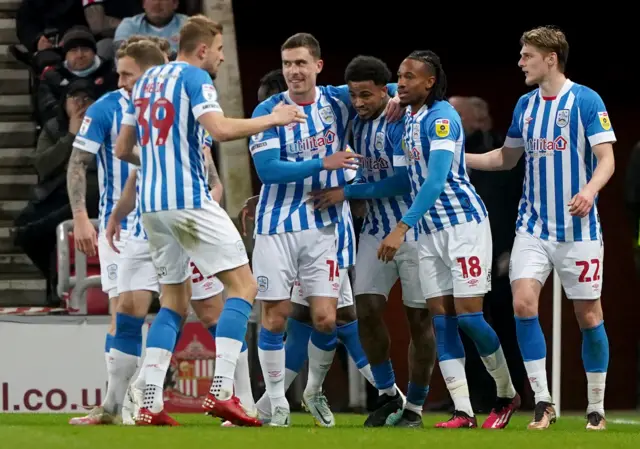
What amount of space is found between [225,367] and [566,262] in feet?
7.13

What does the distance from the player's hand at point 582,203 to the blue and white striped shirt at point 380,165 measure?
3.57 feet

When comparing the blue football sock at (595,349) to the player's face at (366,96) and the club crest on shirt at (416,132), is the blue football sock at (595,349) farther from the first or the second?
the player's face at (366,96)

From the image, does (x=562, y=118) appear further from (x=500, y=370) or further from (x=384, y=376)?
(x=384, y=376)

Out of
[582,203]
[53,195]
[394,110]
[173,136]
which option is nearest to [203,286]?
[173,136]

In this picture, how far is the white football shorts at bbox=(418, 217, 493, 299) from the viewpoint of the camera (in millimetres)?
8781

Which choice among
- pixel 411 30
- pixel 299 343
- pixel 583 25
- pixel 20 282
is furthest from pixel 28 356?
pixel 583 25

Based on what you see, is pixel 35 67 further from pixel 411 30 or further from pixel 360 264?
pixel 360 264

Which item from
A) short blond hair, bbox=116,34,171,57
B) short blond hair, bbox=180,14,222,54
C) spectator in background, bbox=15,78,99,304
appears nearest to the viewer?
short blond hair, bbox=180,14,222,54

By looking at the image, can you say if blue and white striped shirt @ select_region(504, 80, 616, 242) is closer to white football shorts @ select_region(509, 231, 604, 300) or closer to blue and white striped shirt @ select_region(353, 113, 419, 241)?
white football shorts @ select_region(509, 231, 604, 300)

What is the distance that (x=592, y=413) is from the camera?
8.84 m

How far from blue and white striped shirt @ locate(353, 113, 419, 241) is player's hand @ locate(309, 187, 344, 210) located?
1.34ft

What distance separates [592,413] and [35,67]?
732 cm

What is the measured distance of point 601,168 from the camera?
8.59 metres

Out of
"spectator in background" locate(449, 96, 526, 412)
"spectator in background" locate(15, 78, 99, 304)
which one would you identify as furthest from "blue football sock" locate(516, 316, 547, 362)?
"spectator in background" locate(15, 78, 99, 304)
